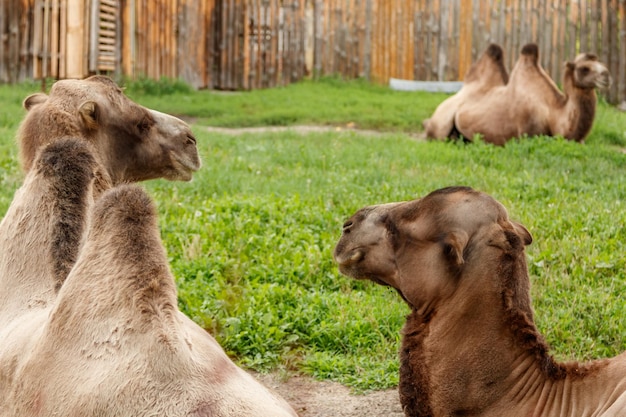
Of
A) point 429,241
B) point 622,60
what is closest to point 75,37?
point 622,60

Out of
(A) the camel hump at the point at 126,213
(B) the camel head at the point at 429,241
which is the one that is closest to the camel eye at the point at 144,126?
(B) the camel head at the point at 429,241

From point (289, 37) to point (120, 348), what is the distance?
61.6ft

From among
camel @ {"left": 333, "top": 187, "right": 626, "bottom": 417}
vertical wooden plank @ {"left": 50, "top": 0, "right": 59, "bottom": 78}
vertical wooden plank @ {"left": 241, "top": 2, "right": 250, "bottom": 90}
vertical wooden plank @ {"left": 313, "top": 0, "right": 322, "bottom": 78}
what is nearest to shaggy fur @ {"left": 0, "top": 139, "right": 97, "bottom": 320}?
camel @ {"left": 333, "top": 187, "right": 626, "bottom": 417}

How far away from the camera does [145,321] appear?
3.63 meters

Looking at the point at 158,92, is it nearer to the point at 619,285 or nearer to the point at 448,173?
the point at 448,173

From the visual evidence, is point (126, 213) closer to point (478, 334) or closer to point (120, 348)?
point (120, 348)

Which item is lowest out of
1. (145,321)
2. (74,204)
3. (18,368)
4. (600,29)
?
(18,368)

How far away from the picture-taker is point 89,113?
5.77 meters

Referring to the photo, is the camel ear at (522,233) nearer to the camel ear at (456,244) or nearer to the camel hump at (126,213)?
the camel ear at (456,244)

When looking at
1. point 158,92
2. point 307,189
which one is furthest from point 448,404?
point 158,92

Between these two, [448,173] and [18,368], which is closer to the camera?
[18,368]

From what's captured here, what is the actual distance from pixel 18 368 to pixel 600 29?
59.7 ft

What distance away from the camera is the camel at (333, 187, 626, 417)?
4.66 meters

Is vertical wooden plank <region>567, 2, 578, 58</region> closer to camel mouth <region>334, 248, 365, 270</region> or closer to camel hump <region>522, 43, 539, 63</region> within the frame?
camel hump <region>522, 43, 539, 63</region>
